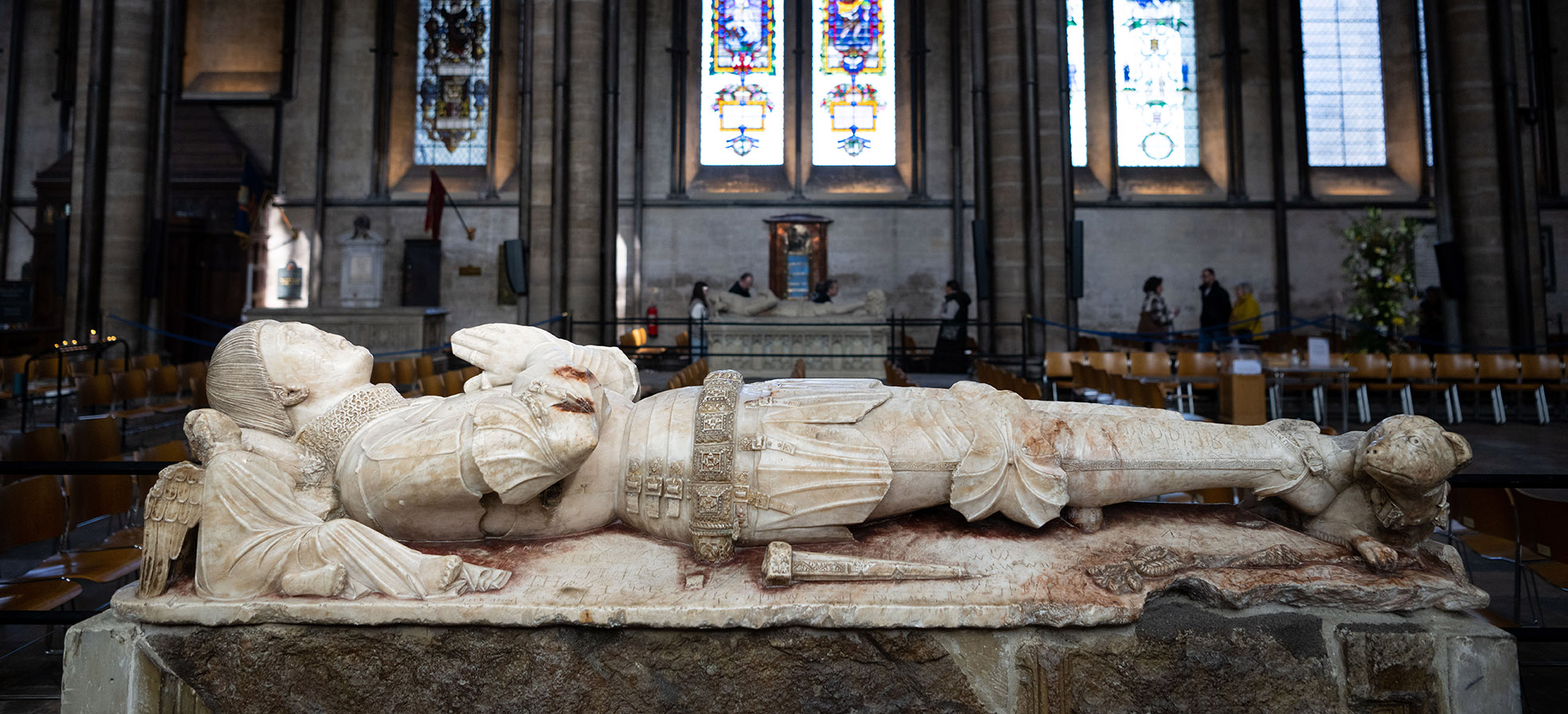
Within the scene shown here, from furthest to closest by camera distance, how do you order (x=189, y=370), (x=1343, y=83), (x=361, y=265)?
(x=1343, y=83) → (x=361, y=265) → (x=189, y=370)

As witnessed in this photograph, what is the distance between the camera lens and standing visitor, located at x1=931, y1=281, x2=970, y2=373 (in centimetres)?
1091

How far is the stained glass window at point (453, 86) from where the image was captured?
57.6 ft

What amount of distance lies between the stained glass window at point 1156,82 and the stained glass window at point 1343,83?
7.28 feet

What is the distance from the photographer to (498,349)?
8.51 ft

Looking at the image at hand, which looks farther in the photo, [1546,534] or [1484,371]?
[1484,371]

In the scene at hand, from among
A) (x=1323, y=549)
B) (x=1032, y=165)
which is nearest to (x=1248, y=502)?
(x=1323, y=549)

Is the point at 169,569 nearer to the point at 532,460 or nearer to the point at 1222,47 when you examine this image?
the point at 532,460

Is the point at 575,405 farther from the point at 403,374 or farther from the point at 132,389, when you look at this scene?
the point at 132,389

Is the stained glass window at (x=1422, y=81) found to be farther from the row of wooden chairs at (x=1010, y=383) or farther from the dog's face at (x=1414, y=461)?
the dog's face at (x=1414, y=461)

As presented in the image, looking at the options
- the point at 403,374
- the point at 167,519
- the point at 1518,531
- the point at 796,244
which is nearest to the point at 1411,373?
the point at 1518,531

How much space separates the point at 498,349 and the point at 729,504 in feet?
2.87

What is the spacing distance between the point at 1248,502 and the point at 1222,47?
1721 centimetres

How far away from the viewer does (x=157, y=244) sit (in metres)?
11.4

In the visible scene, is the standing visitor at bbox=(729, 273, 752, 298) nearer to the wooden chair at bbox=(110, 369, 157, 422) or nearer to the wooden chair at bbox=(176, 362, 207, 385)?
the wooden chair at bbox=(176, 362, 207, 385)
